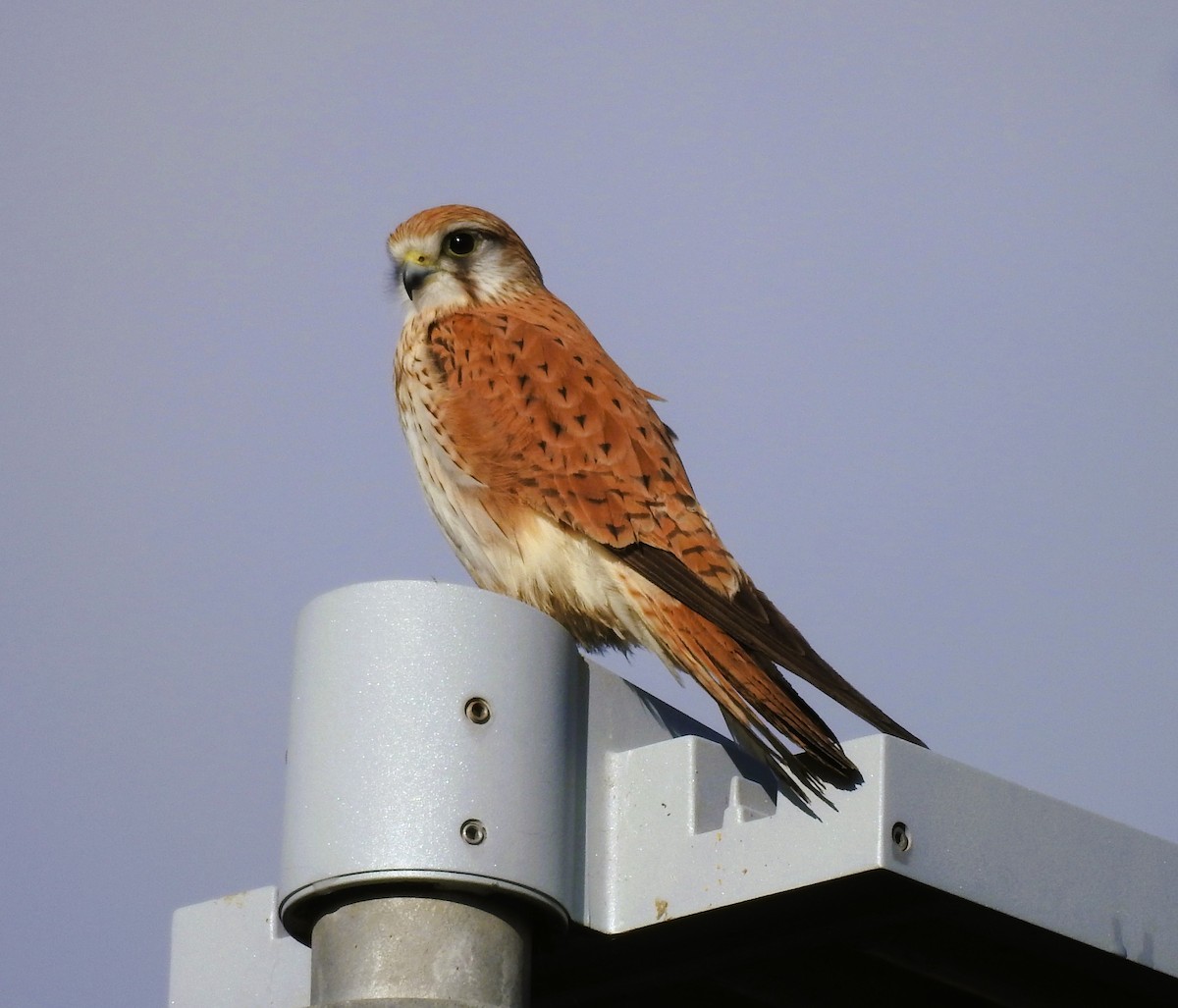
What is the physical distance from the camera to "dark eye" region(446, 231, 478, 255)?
17.8 feet

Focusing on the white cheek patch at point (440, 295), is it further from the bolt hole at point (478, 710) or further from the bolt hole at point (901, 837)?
the bolt hole at point (901, 837)

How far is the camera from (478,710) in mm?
2266

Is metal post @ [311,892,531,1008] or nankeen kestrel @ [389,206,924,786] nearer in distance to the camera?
metal post @ [311,892,531,1008]

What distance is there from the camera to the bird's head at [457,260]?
17.4ft

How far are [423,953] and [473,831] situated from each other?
0.16 meters

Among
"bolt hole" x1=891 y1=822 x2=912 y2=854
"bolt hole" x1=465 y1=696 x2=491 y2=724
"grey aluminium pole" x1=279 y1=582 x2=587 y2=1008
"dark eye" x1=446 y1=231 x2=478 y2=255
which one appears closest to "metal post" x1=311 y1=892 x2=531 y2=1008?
"grey aluminium pole" x1=279 y1=582 x2=587 y2=1008

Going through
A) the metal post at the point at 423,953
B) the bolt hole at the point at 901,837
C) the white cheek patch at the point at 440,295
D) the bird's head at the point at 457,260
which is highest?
the bird's head at the point at 457,260

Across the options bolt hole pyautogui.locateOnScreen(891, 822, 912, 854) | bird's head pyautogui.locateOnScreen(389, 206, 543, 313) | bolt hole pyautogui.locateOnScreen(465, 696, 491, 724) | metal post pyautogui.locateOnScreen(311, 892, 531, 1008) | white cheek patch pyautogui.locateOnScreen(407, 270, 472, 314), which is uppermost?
bird's head pyautogui.locateOnScreen(389, 206, 543, 313)

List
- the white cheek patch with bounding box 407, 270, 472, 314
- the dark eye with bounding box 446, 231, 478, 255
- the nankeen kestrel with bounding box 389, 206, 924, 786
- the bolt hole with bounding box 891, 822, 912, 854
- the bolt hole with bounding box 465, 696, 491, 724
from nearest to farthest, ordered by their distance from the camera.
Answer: the bolt hole with bounding box 891, 822, 912, 854, the bolt hole with bounding box 465, 696, 491, 724, the nankeen kestrel with bounding box 389, 206, 924, 786, the white cheek patch with bounding box 407, 270, 472, 314, the dark eye with bounding box 446, 231, 478, 255

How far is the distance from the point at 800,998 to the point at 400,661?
79cm

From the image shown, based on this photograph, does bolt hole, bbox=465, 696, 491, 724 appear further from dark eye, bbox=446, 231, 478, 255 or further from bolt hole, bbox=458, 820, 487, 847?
dark eye, bbox=446, 231, 478, 255

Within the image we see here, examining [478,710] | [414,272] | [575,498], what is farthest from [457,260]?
[478,710]

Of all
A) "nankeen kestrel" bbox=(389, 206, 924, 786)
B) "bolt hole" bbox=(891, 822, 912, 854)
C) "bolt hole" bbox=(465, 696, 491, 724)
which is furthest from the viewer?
"nankeen kestrel" bbox=(389, 206, 924, 786)

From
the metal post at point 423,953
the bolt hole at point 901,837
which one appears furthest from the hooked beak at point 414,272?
the bolt hole at point 901,837
